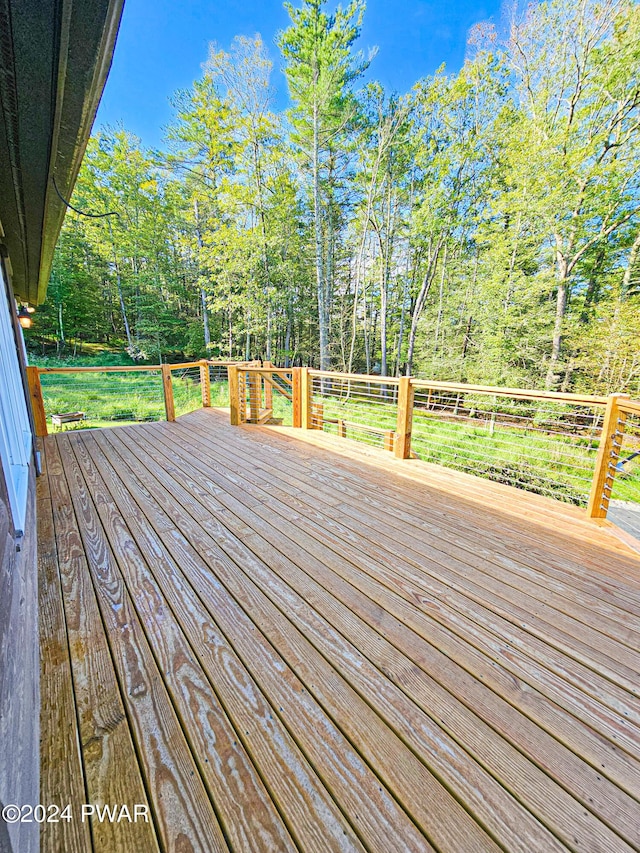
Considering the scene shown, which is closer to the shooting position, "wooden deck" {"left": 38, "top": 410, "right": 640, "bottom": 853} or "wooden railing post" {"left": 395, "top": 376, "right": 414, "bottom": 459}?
"wooden deck" {"left": 38, "top": 410, "right": 640, "bottom": 853}

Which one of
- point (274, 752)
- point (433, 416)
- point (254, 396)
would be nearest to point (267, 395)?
point (254, 396)

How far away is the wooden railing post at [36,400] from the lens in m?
3.80

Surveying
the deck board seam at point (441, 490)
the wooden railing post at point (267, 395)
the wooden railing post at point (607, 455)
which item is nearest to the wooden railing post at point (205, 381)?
the wooden railing post at point (267, 395)

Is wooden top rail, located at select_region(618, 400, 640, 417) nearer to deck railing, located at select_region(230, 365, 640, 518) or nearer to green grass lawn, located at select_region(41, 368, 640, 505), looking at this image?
deck railing, located at select_region(230, 365, 640, 518)

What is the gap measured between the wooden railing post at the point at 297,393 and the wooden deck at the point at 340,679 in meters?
2.37

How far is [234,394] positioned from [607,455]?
4.17 metres

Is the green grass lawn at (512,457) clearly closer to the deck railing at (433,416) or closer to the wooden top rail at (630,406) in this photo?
the deck railing at (433,416)

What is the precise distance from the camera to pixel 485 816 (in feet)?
2.69

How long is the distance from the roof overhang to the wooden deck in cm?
189

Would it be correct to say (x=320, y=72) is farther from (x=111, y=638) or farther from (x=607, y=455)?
(x=111, y=638)

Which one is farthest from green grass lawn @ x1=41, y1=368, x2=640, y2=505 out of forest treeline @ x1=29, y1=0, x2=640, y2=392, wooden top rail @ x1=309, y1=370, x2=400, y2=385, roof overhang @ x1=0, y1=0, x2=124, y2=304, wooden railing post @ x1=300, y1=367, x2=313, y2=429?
roof overhang @ x1=0, y1=0, x2=124, y2=304

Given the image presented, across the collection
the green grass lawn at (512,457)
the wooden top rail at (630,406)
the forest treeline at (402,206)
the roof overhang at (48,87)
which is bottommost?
the green grass lawn at (512,457)

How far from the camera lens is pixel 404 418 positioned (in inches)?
131

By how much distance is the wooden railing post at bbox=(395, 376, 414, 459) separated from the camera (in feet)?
10.6
